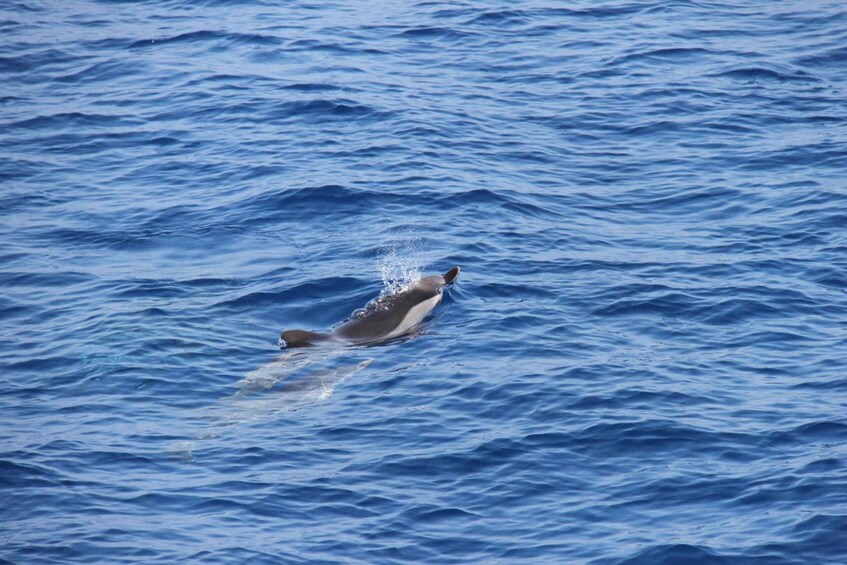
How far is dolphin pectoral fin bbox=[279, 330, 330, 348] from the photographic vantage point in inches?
655

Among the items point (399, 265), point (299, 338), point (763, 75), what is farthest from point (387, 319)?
point (763, 75)

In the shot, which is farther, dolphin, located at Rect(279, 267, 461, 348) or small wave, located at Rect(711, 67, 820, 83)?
small wave, located at Rect(711, 67, 820, 83)

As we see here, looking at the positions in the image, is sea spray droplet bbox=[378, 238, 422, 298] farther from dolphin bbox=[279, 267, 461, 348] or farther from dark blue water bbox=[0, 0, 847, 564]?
dolphin bbox=[279, 267, 461, 348]

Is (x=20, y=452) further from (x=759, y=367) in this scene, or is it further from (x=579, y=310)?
(x=759, y=367)

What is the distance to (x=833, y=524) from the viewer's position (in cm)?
1230

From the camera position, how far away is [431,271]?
19.7 meters

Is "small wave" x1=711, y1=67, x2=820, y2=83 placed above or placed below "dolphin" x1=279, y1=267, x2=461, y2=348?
above

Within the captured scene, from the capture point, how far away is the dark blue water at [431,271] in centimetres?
1282

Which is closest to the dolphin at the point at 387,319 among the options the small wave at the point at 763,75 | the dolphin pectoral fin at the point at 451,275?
the dolphin pectoral fin at the point at 451,275

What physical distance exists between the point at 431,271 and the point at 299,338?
146 inches

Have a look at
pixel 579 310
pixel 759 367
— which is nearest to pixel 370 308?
pixel 579 310

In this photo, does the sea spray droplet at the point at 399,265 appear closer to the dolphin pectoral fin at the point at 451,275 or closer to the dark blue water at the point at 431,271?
the dark blue water at the point at 431,271

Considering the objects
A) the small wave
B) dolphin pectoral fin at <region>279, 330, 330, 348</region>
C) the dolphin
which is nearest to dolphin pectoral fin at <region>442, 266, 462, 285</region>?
the dolphin

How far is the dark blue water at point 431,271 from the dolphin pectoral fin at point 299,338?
359 millimetres
